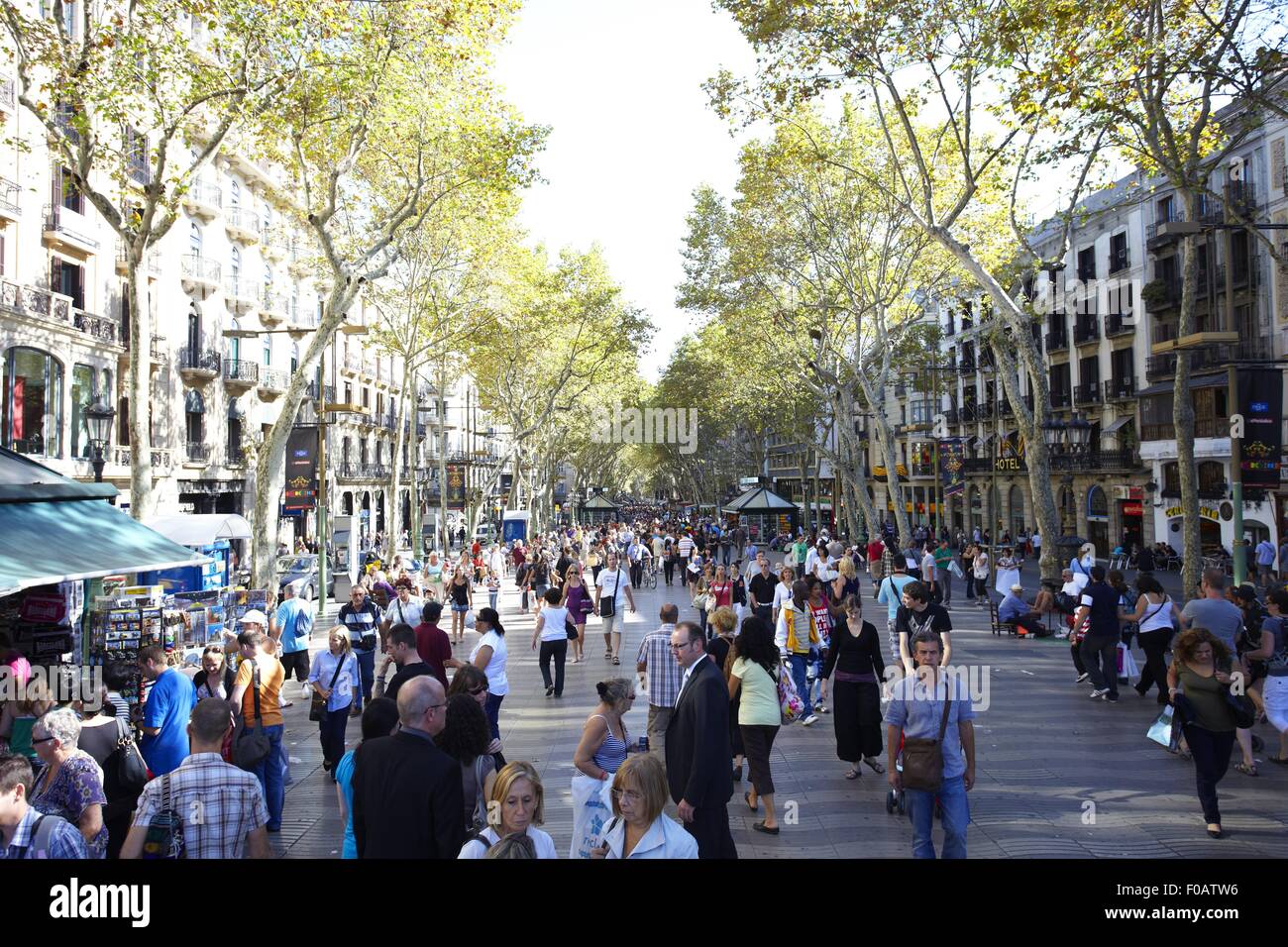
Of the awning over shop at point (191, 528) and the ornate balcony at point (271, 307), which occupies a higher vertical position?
the ornate balcony at point (271, 307)

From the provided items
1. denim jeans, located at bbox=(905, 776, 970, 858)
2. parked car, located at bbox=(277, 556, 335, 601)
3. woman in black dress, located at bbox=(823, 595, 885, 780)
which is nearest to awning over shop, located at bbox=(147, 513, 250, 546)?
parked car, located at bbox=(277, 556, 335, 601)

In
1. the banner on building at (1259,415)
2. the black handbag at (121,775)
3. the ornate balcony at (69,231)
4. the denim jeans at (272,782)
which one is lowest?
the denim jeans at (272,782)

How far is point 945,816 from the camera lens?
5059mm

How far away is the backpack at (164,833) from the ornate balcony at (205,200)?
2961 centimetres

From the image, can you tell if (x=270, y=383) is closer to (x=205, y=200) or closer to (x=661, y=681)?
(x=205, y=200)

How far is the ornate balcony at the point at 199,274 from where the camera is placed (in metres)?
29.3

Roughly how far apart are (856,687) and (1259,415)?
8.49 metres

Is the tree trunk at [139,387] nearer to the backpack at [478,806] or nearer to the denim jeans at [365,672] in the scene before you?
the denim jeans at [365,672]

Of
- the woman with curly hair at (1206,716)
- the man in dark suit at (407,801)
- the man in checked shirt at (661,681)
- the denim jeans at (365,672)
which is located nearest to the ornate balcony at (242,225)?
the denim jeans at (365,672)

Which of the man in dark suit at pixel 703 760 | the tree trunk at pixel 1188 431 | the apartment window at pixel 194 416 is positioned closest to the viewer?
the man in dark suit at pixel 703 760

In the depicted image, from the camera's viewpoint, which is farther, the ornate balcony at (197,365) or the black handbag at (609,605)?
the ornate balcony at (197,365)
